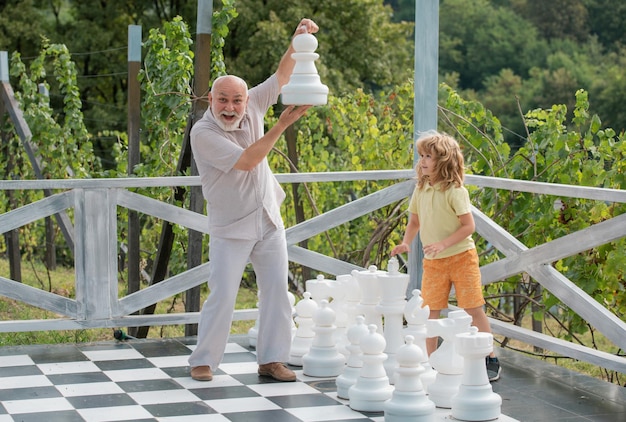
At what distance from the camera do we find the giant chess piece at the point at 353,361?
4.71 m

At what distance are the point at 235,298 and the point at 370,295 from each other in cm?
64

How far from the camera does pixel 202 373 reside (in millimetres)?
5062

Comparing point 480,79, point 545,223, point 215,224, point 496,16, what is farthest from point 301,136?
point 496,16

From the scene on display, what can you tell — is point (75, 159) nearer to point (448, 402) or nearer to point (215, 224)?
point (215, 224)

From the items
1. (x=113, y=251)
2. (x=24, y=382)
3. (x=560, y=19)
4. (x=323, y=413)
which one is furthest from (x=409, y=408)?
(x=560, y=19)

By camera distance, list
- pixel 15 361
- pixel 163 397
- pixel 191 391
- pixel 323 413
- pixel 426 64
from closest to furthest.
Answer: pixel 323 413
pixel 163 397
pixel 191 391
pixel 15 361
pixel 426 64

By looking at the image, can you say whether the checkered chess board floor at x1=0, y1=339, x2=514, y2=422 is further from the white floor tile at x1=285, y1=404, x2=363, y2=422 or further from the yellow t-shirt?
the yellow t-shirt

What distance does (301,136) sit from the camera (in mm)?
10422

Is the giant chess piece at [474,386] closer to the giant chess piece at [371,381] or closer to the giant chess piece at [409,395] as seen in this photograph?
the giant chess piece at [409,395]

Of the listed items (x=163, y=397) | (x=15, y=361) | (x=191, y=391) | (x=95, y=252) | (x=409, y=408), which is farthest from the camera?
(x=95, y=252)

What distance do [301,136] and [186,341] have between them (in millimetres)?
4718

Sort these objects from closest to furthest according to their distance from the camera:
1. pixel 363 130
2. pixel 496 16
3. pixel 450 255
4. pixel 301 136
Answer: pixel 450 255 < pixel 363 130 < pixel 301 136 < pixel 496 16

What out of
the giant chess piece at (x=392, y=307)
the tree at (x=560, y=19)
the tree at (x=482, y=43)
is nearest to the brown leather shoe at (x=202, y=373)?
the giant chess piece at (x=392, y=307)

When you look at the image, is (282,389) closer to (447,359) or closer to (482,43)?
(447,359)
